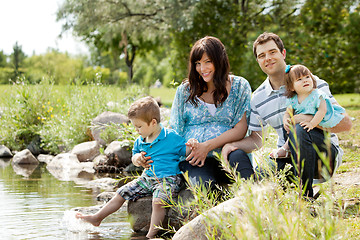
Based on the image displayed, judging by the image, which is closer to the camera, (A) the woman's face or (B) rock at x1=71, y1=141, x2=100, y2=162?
(A) the woman's face

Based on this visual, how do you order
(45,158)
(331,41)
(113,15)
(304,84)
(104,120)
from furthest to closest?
(113,15), (331,41), (45,158), (104,120), (304,84)

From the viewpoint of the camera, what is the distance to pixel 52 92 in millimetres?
12250

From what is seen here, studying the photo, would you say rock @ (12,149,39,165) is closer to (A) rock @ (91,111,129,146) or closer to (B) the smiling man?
(A) rock @ (91,111,129,146)

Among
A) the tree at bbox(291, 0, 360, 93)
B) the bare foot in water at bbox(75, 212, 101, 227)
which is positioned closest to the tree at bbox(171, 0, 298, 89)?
the tree at bbox(291, 0, 360, 93)

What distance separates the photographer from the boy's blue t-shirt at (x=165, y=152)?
392 centimetres

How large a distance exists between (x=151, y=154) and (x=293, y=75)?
4.59 feet

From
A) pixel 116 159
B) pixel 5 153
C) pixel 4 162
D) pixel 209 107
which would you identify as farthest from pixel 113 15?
pixel 209 107

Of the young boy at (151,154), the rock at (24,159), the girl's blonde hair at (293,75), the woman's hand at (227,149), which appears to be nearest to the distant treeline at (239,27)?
the rock at (24,159)

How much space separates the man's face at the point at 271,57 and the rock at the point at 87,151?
621 cm

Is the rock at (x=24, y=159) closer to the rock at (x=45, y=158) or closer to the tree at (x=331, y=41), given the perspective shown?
the rock at (x=45, y=158)

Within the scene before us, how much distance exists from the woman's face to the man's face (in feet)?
1.45

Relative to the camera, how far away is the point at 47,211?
5133mm

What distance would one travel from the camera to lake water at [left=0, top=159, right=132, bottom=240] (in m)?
4.18

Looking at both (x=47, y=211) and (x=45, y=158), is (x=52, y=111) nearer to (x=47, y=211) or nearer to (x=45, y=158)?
(x=45, y=158)
